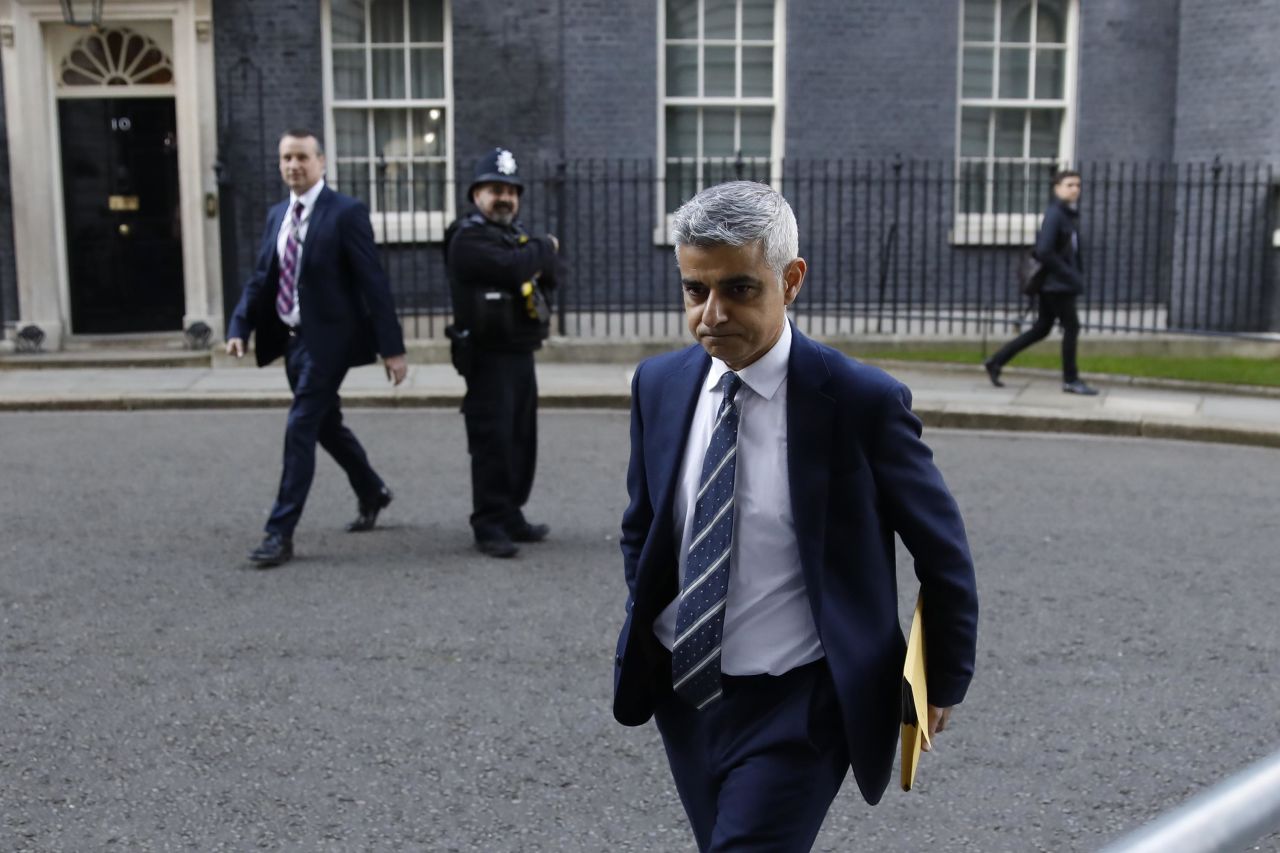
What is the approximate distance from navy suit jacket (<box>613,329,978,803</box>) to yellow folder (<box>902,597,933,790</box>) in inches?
2.5

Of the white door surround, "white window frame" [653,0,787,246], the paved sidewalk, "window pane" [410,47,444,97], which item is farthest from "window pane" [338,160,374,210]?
"white window frame" [653,0,787,246]

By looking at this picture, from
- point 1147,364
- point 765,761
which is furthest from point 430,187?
point 765,761

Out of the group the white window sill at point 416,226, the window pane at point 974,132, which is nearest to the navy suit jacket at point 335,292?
the white window sill at point 416,226

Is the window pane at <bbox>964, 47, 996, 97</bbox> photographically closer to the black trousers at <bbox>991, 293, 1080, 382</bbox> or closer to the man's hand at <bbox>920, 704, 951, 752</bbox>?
the black trousers at <bbox>991, 293, 1080, 382</bbox>

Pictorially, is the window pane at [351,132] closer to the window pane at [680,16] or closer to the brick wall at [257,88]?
the brick wall at [257,88]

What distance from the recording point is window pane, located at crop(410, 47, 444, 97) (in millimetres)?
16984

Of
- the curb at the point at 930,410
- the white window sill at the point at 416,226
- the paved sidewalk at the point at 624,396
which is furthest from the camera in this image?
the white window sill at the point at 416,226

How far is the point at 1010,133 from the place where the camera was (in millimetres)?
17734

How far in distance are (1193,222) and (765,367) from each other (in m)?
15.9

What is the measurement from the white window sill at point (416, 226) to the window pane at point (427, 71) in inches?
50.3

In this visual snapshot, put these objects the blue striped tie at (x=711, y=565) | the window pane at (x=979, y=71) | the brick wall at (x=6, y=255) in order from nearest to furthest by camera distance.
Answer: the blue striped tie at (x=711, y=565) → the brick wall at (x=6, y=255) → the window pane at (x=979, y=71)

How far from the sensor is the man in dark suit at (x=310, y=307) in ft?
24.5

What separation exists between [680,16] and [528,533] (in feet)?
34.0

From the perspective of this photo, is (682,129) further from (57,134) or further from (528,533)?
(528,533)
